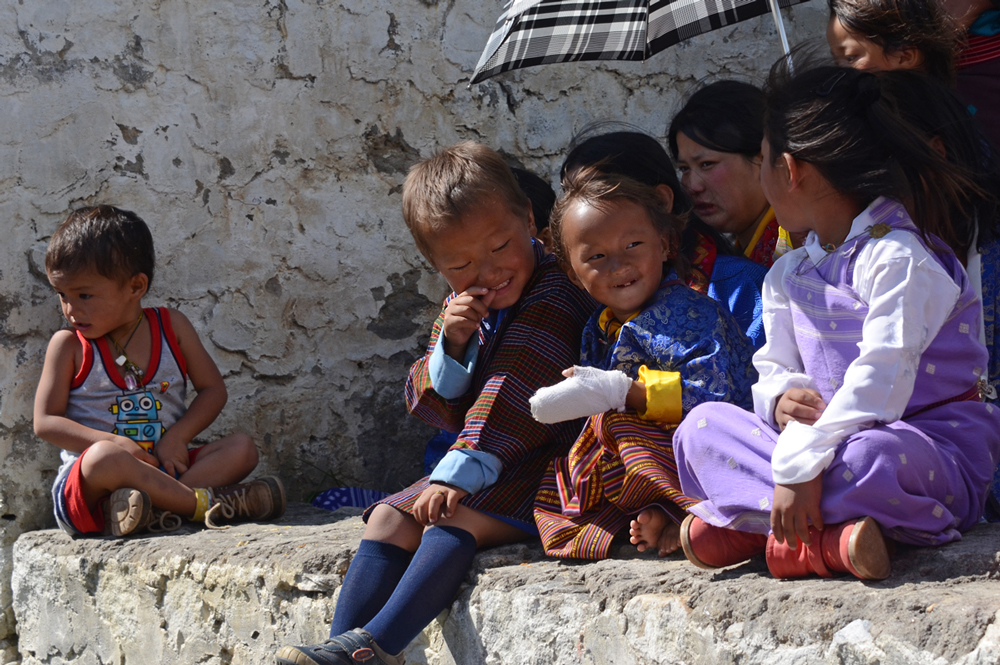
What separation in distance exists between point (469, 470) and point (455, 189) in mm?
687

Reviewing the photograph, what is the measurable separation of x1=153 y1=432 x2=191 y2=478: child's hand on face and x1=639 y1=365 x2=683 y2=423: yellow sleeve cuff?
1.53 meters

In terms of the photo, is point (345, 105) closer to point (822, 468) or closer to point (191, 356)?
point (191, 356)

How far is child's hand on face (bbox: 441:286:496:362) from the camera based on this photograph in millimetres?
2348

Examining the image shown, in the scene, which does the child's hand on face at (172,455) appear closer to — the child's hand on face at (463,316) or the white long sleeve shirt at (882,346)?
the child's hand on face at (463,316)

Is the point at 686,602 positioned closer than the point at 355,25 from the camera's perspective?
Yes

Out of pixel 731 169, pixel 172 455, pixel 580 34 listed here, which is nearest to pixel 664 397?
pixel 731 169

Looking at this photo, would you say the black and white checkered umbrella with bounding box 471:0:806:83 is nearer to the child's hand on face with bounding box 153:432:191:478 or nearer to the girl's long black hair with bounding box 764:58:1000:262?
the girl's long black hair with bounding box 764:58:1000:262

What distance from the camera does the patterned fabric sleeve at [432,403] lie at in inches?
97.3

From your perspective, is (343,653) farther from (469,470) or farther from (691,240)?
(691,240)

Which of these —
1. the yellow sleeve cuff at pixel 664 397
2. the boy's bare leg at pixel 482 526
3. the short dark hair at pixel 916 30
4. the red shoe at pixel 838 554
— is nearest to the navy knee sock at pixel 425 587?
the boy's bare leg at pixel 482 526

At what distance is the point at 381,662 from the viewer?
6.64 ft

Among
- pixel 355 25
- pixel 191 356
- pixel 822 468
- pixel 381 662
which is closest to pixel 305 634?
pixel 381 662

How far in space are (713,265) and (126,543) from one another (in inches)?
70.8

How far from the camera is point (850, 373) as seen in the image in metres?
1.64
